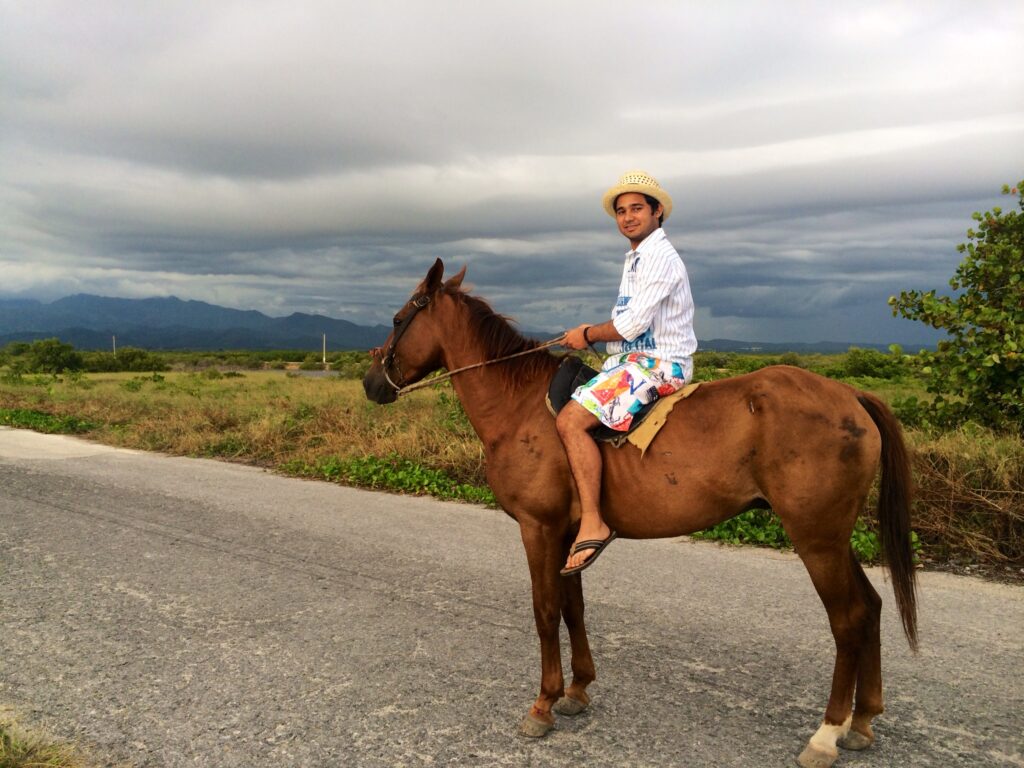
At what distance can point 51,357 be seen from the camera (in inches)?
1638

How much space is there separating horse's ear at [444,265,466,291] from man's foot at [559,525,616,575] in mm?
1725

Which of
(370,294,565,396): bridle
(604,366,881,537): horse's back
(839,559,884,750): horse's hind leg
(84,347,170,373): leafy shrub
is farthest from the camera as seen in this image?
(84,347,170,373): leafy shrub

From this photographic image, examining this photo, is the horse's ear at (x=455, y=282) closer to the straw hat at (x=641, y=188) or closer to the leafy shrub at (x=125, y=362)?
the straw hat at (x=641, y=188)

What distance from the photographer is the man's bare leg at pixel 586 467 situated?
3691 millimetres

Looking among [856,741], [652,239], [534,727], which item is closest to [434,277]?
[652,239]

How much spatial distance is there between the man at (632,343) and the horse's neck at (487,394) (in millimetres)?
381

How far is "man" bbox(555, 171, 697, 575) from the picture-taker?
368 centimetres

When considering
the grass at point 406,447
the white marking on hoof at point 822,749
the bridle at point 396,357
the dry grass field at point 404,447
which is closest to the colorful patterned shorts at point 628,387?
the bridle at point 396,357

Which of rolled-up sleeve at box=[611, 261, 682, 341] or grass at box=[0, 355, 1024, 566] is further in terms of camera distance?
grass at box=[0, 355, 1024, 566]

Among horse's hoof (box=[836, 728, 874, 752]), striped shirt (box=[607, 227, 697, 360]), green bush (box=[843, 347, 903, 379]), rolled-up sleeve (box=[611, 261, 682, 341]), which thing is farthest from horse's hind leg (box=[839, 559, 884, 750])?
green bush (box=[843, 347, 903, 379])

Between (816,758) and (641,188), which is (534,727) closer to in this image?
(816,758)

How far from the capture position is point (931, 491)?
22.3ft

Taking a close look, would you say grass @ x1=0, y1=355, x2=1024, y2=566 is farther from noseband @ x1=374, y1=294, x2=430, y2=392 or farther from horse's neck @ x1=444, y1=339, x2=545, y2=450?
noseband @ x1=374, y1=294, x2=430, y2=392

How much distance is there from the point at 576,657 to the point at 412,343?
2105mm
